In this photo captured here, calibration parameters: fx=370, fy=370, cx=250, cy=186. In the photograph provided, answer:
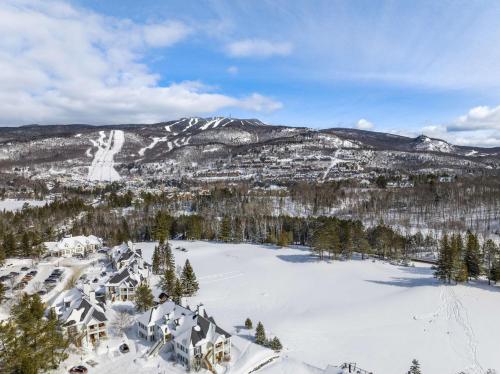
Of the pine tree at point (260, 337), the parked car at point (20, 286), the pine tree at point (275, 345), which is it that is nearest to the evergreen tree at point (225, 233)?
the parked car at point (20, 286)

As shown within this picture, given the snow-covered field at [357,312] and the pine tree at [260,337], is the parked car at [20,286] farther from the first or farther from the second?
the pine tree at [260,337]

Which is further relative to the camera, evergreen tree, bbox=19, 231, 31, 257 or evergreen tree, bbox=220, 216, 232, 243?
evergreen tree, bbox=220, 216, 232, 243

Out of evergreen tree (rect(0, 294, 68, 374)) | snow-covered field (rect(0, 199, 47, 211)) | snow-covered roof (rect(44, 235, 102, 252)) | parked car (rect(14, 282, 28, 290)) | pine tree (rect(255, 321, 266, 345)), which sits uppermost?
evergreen tree (rect(0, 294, 68, 374))

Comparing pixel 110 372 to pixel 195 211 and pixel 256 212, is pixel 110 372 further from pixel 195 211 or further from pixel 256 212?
pixel 195 211

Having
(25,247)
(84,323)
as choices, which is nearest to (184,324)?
(84,323)

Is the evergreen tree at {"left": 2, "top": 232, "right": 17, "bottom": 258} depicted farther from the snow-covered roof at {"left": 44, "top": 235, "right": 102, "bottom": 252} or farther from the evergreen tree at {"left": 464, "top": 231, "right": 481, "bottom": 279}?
the evergreen tree at {"left": 464, "top": 231, "right": 481, "bottom": 279}

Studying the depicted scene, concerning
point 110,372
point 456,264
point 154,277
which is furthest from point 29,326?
point 456,264

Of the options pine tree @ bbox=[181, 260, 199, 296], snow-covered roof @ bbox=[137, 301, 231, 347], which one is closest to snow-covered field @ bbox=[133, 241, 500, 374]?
pine tree @ bbox=[181, 260, 199, 296]
